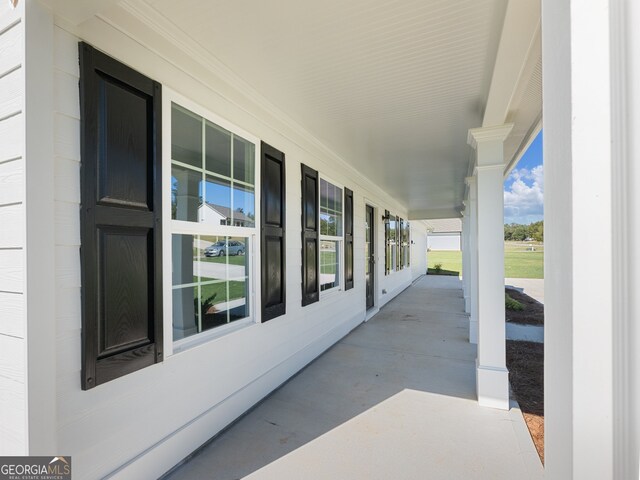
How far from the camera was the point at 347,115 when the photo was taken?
3240 mm

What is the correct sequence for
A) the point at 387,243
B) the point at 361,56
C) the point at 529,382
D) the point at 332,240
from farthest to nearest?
1. the point at 387,243
2. the point at 332,240
3. the point at 529,382
4. the point at 361,56

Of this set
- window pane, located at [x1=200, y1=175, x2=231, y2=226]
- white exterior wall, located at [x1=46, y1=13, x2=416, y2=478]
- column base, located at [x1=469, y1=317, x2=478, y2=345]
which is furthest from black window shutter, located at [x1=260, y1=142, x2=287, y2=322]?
column base, located at [x1=469, y1=317, x2=478, y2=345]

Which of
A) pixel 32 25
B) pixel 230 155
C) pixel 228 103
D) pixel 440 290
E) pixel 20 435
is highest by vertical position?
pixel 228 103

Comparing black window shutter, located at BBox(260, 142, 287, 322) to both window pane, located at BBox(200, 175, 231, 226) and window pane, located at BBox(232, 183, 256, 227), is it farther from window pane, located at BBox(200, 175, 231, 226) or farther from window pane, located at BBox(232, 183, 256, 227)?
window pane, located at BBox(200, 175, 231, 226)

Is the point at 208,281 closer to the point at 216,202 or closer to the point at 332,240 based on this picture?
the point at 216,202

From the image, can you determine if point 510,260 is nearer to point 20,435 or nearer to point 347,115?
point 347,115

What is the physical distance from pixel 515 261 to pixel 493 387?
1.20 m

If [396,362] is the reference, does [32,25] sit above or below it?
above

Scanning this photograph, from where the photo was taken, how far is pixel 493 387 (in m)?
2.89

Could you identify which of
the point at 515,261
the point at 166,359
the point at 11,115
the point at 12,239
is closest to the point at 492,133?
the point at 515,261

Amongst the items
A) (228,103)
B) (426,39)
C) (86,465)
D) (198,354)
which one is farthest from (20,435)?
(426,39)

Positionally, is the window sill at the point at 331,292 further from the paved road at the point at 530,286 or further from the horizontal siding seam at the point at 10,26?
the paved road at the point at 530,286

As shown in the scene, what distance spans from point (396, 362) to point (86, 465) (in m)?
3.27

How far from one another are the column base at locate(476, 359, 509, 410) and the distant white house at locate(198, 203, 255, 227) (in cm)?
Answer: 259
